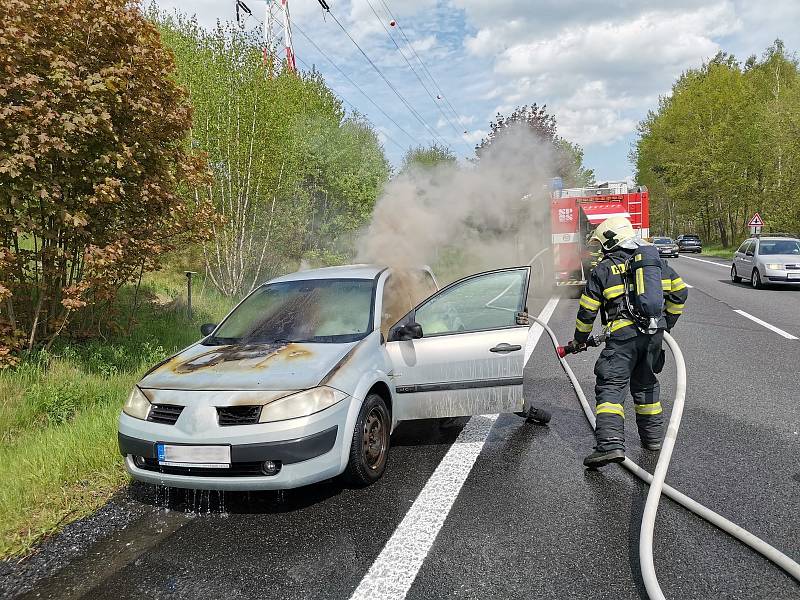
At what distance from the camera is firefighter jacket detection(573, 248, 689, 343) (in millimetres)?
4176

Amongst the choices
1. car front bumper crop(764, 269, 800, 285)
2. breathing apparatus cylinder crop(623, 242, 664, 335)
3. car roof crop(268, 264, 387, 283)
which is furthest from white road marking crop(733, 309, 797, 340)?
car roof crop(268, 264, 387, 283)

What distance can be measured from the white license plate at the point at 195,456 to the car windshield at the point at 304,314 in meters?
1.19

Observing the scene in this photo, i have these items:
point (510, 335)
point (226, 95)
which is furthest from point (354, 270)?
point (226, 95)

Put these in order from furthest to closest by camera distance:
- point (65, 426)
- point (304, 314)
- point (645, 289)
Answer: point (65, 426)
point (304, 314)
point (645, 289)

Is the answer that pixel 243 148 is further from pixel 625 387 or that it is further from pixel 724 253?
pixel 724 253

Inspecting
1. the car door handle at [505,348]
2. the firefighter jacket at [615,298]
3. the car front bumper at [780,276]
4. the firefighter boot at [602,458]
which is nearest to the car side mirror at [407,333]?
the car door handle at [505,348]

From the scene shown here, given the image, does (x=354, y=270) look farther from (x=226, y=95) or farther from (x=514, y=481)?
(x=226, y=95)

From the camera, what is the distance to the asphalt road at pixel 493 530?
2.68 m

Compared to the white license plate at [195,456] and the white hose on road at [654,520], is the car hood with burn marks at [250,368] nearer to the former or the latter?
the white license plate at [195,456]

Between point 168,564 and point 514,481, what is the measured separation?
2094 millimetres

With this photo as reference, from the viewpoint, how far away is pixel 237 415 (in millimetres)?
3361

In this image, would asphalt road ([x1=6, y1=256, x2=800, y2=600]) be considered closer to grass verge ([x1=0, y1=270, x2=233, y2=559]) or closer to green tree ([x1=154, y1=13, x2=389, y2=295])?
grass verge ([x1=0, y1=270, x2=233, y2=559])

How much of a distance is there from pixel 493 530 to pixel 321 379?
4.25 feet

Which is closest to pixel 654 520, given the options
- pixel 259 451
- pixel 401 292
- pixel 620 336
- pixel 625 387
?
pixel 625 387
